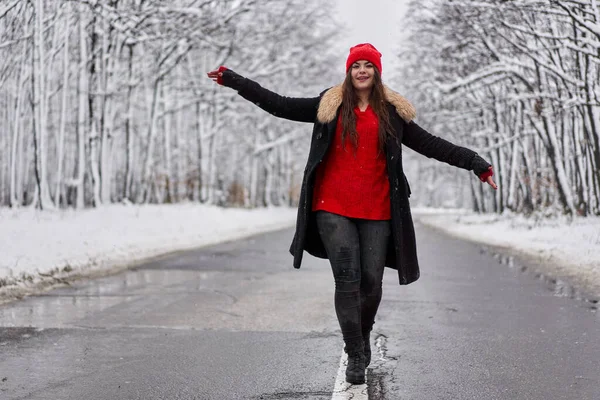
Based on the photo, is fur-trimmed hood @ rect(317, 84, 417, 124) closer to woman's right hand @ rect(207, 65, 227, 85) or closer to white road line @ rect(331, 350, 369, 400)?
woman's right hand @ rect(207, 65, 227, 85)

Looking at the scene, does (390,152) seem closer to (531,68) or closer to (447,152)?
(447,152)

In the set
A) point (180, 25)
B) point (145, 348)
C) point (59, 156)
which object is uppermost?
point (180, 25)

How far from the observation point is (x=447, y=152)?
444 centimetres

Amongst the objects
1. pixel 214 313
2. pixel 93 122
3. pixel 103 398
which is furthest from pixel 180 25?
pixel 103 398

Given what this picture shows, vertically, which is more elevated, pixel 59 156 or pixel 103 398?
pixel 59 156

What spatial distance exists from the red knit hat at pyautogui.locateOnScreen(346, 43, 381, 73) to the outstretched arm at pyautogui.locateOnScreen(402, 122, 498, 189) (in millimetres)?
460

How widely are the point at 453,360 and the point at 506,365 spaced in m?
0.36

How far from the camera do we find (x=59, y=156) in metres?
18.8

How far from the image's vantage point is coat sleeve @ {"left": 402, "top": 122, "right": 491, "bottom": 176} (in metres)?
4.39

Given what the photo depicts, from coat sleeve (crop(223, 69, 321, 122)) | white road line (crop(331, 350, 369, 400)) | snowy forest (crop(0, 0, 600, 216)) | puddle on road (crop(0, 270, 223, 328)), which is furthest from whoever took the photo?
snowy forest (crop(0, 0, 600, 216))

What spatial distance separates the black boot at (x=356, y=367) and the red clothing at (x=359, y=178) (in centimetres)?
81

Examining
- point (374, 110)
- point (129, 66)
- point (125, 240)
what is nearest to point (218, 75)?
point (374, 110)

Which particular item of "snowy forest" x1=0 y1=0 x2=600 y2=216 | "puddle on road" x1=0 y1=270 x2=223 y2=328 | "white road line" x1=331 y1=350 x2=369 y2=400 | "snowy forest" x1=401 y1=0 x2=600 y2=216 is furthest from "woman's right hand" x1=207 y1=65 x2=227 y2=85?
"snowy forest" x1=401 y1=0 x2=600 y2=216

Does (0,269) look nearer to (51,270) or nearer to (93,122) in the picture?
(51,270)
